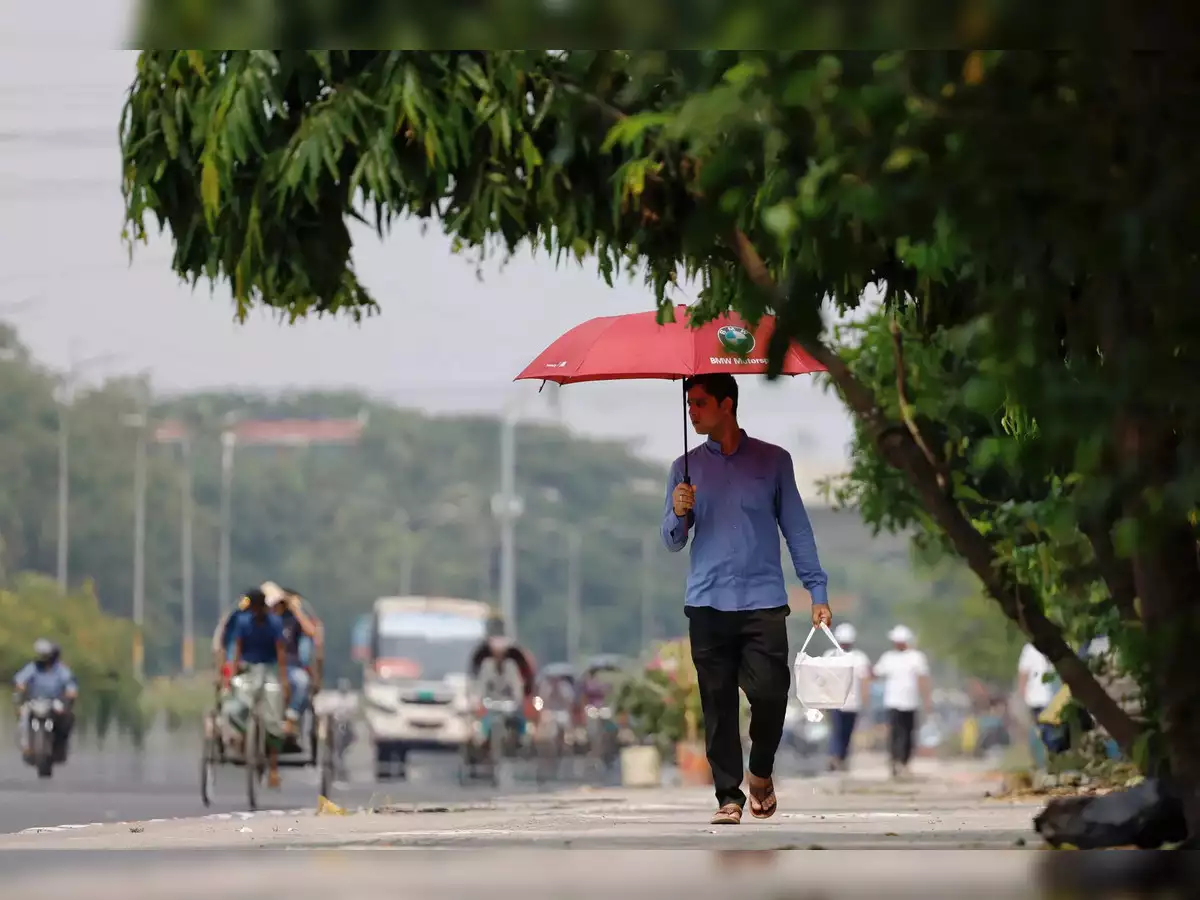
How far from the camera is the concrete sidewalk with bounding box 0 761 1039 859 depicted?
33.5 ft

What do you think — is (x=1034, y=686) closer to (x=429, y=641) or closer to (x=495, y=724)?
(x=495, y=724)

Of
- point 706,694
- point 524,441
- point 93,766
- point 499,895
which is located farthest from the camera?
point 524,441

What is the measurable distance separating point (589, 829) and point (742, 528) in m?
1.74

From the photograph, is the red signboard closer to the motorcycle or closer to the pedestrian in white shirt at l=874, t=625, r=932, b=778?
the motorcycle

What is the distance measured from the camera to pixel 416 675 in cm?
3903

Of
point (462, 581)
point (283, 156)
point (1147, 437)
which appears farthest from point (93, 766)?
point (462, 581)

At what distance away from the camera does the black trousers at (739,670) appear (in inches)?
426

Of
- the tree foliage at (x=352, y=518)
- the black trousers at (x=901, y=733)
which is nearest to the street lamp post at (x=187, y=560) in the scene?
the tree foliage at (x=352, y=518)

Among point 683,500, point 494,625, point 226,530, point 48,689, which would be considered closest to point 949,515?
point 683,500

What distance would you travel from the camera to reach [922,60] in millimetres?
4559

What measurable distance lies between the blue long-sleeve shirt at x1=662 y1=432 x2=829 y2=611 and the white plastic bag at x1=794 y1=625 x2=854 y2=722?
0.25 metres

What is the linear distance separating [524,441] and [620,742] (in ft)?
429

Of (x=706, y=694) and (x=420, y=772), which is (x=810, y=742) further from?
(x=706, y=694)

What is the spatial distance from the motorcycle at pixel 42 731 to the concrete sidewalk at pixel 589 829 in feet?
39.4
